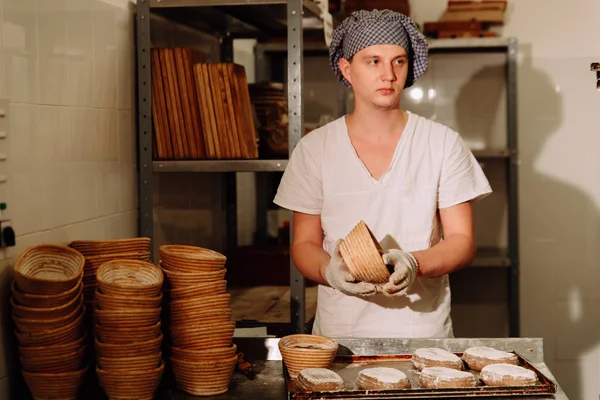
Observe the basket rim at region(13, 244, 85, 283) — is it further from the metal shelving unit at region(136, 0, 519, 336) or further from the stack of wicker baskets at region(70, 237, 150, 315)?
the metal shelving unit at region(136, 0, 519, 336)

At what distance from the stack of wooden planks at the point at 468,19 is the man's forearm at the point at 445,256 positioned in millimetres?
2006

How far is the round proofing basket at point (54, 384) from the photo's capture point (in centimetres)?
173

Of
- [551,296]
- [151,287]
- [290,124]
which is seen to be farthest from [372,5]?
[151,287]

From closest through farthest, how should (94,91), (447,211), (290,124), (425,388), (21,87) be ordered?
(425,388), (21,87), (447,211), (94,91), (290,124)

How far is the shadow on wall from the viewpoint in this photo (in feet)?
13.4

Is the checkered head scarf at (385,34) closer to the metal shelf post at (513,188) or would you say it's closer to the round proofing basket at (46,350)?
the round proofing basket at (46,350)

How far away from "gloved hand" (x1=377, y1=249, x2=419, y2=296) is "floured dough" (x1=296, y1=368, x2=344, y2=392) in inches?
11.9

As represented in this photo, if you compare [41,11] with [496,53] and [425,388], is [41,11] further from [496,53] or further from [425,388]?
[496,53]

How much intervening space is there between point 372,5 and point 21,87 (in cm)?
218

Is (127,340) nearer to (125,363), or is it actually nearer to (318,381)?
(125,363)

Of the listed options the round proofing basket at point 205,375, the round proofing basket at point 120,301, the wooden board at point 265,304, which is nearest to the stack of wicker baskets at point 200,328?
the round proofing basket at point 205,375

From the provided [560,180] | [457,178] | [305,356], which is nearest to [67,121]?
[305,356]

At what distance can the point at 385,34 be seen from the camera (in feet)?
6.91

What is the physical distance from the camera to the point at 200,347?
1791 mm
